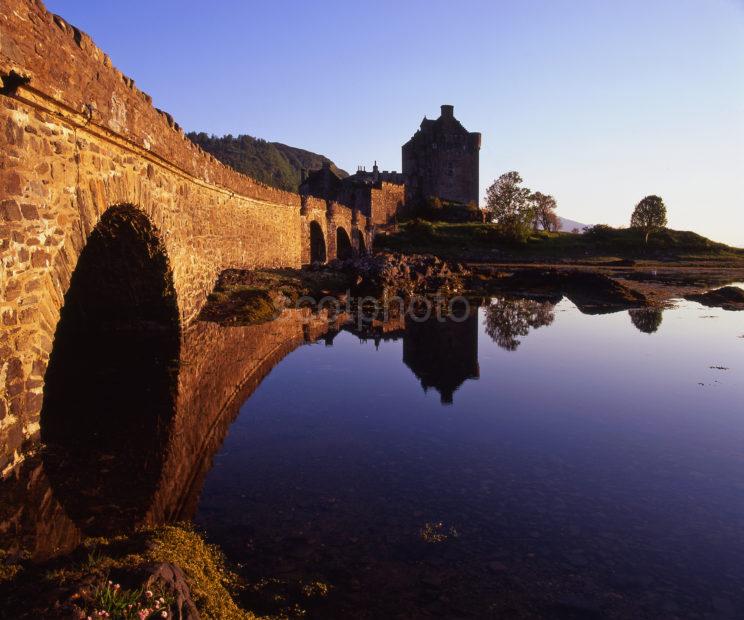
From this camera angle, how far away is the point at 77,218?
21.5 feet

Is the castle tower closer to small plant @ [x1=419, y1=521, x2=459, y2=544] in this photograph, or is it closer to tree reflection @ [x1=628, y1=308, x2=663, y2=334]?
tree reflection @ [x1=628, y1=308, x2=663, y2=334]

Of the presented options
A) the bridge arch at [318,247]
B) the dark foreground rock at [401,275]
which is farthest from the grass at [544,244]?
the dark foreground rock at [401,275]

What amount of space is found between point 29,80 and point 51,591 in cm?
453

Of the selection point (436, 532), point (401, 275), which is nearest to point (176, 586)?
point (436, 532)

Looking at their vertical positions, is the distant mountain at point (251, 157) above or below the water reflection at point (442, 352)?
above

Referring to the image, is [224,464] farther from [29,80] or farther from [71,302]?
[71,302]

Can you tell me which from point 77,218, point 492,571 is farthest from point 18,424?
point 492,571

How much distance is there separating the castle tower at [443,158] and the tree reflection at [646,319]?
6047cm

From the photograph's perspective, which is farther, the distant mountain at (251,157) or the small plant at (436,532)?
the distant mountain at (251,157)

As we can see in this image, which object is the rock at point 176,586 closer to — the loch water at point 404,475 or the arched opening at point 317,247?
the loch water at point 404,475

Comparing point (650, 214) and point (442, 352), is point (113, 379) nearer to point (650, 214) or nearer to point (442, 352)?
point (442, 352)

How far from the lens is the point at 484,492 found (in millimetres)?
5715

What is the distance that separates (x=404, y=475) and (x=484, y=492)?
2.94ft

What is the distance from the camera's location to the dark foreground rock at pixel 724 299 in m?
23.8
